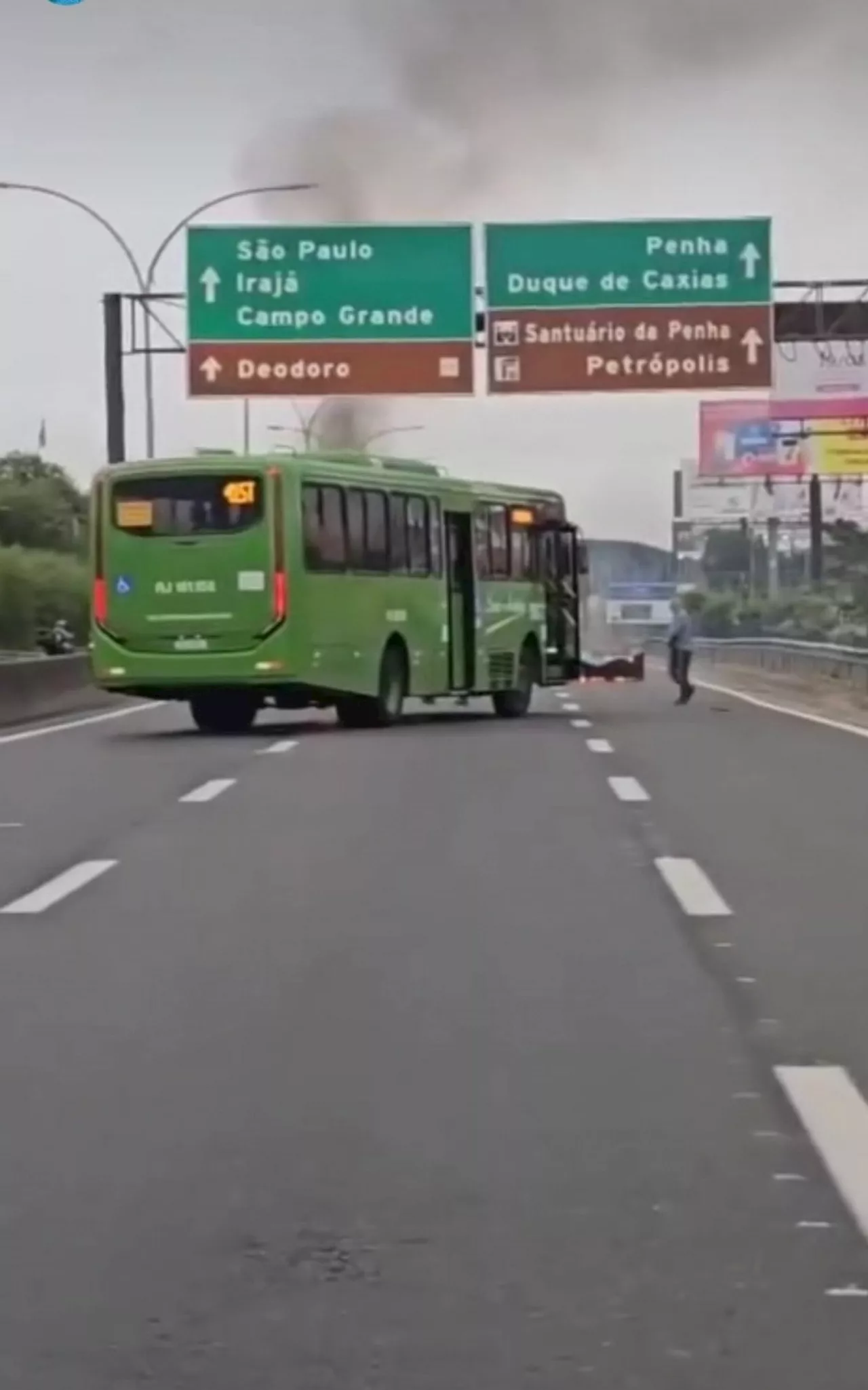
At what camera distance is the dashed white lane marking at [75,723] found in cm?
2872

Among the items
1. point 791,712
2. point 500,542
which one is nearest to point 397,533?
point 500,542

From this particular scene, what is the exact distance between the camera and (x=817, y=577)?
9775 centimetres

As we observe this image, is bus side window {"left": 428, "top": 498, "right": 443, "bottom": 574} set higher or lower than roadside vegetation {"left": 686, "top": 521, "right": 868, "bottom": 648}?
higher

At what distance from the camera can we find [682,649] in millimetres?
36938

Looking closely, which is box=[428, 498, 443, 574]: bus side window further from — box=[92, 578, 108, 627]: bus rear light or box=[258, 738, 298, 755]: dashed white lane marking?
box=[92, 578, 108, 627]: bus rear light

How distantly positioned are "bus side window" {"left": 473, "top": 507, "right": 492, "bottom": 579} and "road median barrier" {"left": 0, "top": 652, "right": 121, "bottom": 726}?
20.0ft

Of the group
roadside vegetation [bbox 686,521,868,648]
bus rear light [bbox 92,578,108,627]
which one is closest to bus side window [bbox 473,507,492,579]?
bus rear light [bbox 92,578,108,627]

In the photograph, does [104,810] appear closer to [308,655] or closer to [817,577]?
[308,655]

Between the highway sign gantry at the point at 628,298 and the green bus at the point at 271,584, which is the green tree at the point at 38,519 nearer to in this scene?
the highway sign gantry at the point at 628,298

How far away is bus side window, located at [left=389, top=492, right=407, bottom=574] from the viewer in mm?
30375

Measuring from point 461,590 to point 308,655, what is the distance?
463cm

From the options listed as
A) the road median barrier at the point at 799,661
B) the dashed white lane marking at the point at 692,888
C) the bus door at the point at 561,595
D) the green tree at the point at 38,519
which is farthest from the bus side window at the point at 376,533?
the green tree at the point at 38,519

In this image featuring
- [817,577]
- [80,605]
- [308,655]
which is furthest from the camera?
[817,577]

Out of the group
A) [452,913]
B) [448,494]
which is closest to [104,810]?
[452,913]
